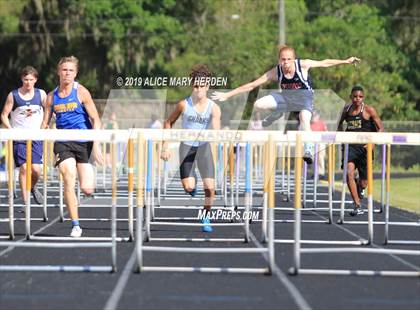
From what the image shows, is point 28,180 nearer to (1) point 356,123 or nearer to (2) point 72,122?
(2) point 72,122

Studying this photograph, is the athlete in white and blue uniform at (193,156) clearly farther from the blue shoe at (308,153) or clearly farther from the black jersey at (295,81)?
the blue shoe at (308,153)

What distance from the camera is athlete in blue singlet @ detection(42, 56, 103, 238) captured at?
1210 centimetres

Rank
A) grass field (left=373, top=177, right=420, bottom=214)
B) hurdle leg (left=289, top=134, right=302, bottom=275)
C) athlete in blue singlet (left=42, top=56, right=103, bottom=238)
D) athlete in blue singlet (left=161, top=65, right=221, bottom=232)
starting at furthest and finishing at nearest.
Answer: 1. grass field (left=373, top=177, right=420, bottom=214)
2. athlete in blue singlet (left=161, top=65, right=221, bottom=232)
3. athlete in blue singlet (left=42, top=56, right=103, bottom=238)
4. hurdle leg (left=289, top=134, right=302, bottom=275)

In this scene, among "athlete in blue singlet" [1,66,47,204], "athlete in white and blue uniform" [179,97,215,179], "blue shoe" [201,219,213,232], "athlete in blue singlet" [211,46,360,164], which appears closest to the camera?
"athlete in white and blue uniform" [179,97,215,179]

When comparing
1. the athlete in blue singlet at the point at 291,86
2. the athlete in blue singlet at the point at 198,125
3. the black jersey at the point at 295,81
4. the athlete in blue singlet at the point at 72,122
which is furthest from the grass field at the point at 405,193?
the athlete in blue singlet at the point at 72,122

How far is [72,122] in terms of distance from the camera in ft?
40.1

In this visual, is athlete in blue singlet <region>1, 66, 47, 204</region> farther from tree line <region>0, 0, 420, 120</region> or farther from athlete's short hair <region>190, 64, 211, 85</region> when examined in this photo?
tree line <region>0, 0, 420, 120</region>

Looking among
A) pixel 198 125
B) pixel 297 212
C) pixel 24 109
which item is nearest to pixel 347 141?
pixel 297 212

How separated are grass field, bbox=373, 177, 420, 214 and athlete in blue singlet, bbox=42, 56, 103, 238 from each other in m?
7.18

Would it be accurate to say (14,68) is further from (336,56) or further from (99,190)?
(99,190)

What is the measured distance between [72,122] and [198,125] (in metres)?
1.49

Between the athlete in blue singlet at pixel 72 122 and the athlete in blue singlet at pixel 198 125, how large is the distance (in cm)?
89

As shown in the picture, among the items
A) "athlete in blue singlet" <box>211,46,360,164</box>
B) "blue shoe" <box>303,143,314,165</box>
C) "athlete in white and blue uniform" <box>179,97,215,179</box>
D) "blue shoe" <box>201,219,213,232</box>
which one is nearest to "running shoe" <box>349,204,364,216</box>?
"blue shoe" <box>303,143,314,165</box>

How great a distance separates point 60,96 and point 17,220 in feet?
10.7
